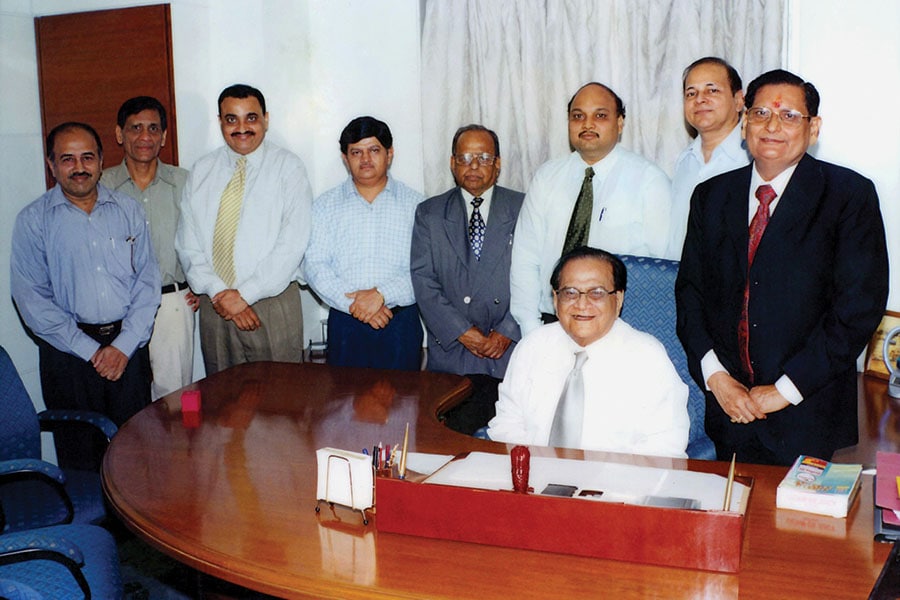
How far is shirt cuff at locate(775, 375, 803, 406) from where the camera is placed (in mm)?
2611

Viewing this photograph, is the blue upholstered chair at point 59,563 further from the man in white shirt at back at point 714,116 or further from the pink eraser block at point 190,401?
the man in white shirt at back at point 714,116

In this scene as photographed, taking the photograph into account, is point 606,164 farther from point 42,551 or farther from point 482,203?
point 42,551

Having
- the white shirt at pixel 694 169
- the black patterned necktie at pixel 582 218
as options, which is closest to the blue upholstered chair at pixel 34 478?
the black patterned necktie at pixel 582 218

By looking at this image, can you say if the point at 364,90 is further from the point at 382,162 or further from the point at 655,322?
the point at 655,322

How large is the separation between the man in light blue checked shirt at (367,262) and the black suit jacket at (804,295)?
161 centimetres

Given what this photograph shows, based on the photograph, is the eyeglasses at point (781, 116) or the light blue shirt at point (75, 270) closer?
the eyeglasses at point (781, 116)

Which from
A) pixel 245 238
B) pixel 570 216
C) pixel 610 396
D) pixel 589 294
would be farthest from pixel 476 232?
pixel 610 396

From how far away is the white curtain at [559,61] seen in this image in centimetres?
431

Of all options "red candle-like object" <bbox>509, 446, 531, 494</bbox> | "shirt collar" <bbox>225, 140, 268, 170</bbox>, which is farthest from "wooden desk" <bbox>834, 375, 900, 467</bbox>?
"shirt collar" <bbox>225, 140, 268, 170</bbox>

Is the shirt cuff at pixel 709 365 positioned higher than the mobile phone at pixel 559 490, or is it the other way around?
the shirt cuff at pixel 709 365

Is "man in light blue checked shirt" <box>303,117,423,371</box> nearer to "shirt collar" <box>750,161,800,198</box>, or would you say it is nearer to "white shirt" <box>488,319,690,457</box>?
"white shirt" <box>488,319,690,457</box>

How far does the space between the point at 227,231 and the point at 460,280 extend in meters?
1.12

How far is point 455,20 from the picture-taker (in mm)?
4824

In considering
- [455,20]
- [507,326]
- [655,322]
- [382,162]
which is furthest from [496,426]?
[455,20]
